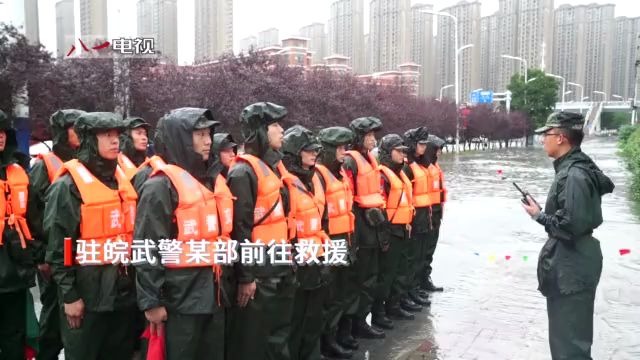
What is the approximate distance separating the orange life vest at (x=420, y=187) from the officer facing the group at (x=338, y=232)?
1364 mm

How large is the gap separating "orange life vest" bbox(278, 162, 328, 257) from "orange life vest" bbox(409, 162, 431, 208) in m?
2.24

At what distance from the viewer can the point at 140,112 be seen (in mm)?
14703

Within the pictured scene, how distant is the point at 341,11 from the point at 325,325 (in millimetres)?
50860

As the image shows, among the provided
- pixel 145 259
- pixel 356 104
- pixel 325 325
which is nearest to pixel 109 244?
pixel 145 259

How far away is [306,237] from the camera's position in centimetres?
415

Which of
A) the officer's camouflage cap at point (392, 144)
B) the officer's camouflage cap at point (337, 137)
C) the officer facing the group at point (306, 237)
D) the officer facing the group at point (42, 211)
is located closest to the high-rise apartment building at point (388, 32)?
the officer's camouflage cap at point (392, 144)

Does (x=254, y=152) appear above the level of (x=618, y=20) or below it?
below

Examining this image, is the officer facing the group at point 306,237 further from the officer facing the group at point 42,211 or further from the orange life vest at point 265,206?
the officer facing the group at point 42,211

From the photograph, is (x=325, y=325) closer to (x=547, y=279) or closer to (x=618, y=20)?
(x=547, y=279)

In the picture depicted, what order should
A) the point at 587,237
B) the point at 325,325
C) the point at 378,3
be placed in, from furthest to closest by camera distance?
the point at 378,3 → the point at 325,325 → the point at 587,237

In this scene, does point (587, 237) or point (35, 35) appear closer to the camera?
point (587, 237)

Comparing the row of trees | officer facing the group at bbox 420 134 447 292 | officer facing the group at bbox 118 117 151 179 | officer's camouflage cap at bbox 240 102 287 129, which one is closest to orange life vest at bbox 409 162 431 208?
officer facing the group at bbox 420 134 447 292

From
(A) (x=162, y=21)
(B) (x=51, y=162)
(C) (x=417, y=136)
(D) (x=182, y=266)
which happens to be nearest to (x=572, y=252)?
(D) (x=182, y=266)

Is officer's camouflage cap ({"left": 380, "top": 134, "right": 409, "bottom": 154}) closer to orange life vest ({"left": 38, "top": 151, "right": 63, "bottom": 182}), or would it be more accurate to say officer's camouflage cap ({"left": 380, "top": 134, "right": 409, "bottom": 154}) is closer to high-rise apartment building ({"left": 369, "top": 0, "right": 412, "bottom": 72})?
orange life vest ({"left": 38, "top": 151, "right": 63, "bottom": 182})
